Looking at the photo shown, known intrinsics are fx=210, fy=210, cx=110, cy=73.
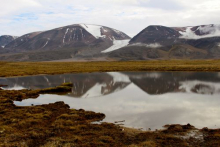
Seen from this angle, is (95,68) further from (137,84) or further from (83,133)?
(83,133)

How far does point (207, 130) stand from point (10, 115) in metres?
19.0

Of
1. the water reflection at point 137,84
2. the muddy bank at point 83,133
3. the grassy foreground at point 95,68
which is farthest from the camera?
the grassy foreground at point 95,68

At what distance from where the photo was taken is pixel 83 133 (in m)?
16.9

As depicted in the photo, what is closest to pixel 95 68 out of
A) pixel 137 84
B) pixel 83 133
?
pixel 137 84

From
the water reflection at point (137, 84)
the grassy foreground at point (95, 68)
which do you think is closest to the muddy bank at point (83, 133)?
the water reflection at point (137, 84)

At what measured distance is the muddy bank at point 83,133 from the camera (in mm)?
14859

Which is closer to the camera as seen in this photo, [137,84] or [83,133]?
[83,133]

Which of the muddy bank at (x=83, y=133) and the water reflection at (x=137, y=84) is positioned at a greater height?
the muddy bank at (x=83, y=133)

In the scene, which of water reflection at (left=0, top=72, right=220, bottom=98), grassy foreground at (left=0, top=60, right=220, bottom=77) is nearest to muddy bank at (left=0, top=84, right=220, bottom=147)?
water reflection at (left=0, top=72, right=220, bottom=98)

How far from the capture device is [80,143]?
14828 millimetres

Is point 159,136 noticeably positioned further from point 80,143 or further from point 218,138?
point 80,143

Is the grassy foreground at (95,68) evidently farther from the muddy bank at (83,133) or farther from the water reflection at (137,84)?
the muddy bank at (83,133)

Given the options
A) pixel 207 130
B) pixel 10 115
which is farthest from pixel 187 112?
pixel 10 115

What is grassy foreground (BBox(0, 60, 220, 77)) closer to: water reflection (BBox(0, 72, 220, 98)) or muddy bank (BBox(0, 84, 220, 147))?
water reflection (BBox(0, 72, 220, 98))
